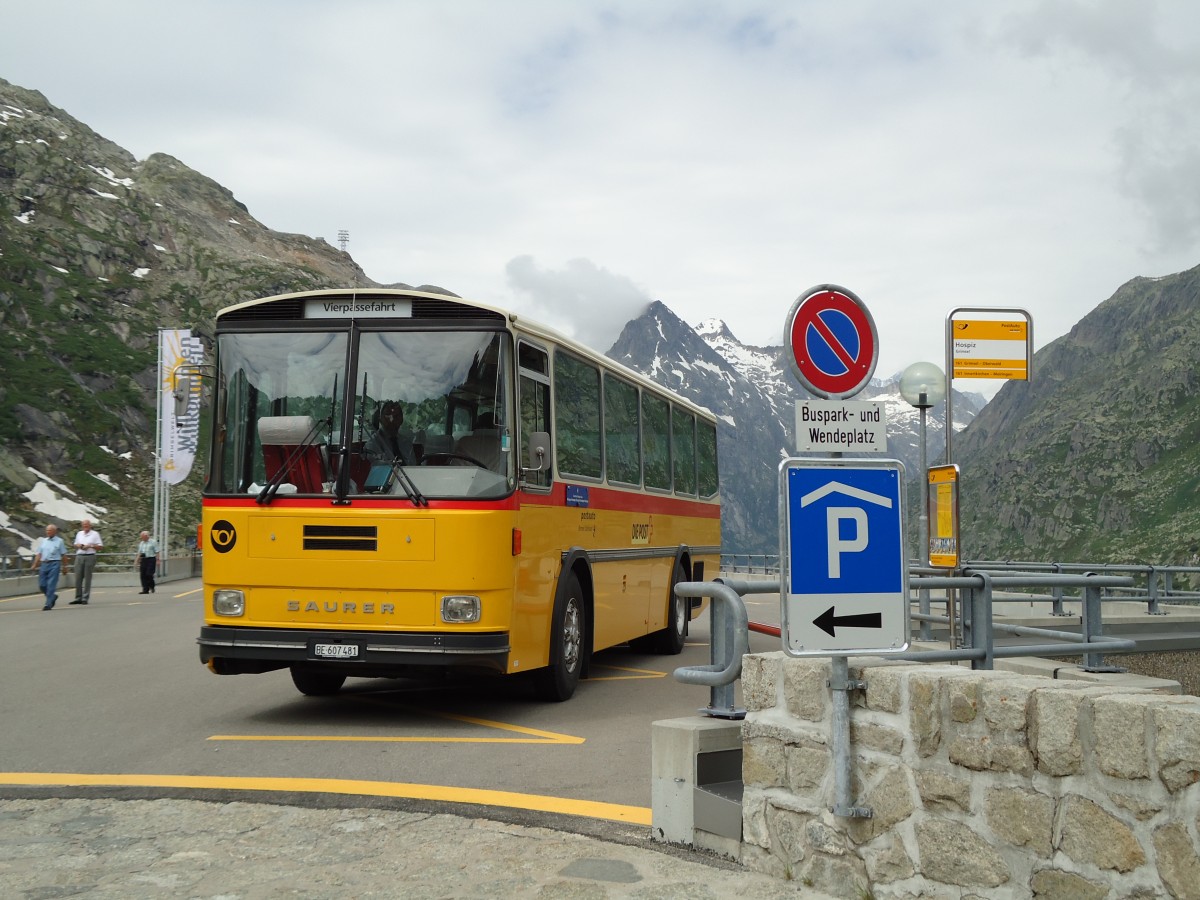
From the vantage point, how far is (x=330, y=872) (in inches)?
216

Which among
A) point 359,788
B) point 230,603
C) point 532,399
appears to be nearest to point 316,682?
point 230,603

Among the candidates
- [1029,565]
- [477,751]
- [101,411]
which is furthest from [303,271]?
[477,751]

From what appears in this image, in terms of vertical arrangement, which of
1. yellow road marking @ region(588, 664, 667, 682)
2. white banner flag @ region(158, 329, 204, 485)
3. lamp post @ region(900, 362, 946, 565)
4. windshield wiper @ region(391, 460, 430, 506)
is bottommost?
yellow road marking @ region(588, 664, 667, 682)

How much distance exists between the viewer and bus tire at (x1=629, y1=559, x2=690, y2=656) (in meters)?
15.4

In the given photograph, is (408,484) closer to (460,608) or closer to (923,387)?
(460,608)

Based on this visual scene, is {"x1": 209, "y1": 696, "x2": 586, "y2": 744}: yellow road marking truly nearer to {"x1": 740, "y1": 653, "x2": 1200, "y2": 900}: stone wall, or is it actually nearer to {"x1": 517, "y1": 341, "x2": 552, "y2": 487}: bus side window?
{"x1": 517, "y1": 341, "x2": 552, "y2": 487}: bus side window

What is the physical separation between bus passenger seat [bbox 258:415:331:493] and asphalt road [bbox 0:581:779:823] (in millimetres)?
1825

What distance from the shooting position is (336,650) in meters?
9.39

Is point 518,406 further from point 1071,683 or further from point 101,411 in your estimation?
point 101,411

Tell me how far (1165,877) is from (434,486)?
20.8ft

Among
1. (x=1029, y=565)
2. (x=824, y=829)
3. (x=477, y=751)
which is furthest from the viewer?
(x=1029, y=565)

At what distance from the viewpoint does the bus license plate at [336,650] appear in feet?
30.7

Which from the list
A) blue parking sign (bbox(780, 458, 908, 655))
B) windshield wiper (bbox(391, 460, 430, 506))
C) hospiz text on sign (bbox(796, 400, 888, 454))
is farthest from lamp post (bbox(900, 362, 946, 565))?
blue parking sign (bbox(780, 458, 908, 655))

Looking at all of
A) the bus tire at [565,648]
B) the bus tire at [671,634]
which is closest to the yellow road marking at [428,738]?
the bus tire at [565,648]
